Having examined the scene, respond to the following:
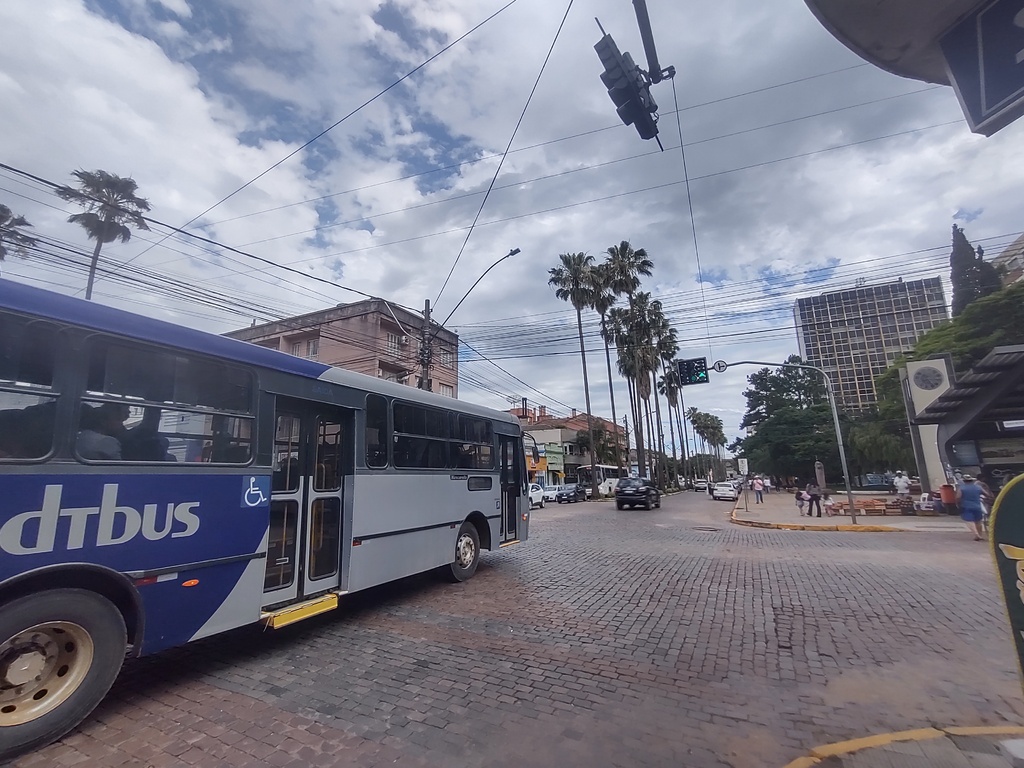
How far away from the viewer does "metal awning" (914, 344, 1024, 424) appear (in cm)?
1499

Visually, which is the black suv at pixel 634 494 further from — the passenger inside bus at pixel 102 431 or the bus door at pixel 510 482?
the passenger inside bus at pixel 102 431

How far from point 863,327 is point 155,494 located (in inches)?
1634

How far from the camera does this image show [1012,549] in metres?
2.94

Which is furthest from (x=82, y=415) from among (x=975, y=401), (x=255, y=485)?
(x=975, y=401)

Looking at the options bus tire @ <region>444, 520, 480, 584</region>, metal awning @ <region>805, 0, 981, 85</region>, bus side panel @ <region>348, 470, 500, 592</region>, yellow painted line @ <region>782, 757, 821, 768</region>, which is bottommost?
yellow painted line @ <region>782, 757, 821, 768</region>

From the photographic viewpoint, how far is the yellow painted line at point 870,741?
3191 mm

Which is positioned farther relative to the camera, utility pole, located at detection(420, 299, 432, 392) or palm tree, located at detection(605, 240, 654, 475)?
palm tree, located at detection(605, 240, 654, 475)

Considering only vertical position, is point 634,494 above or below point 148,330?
below

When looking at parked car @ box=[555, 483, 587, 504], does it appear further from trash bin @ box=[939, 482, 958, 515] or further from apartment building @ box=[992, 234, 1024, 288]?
apartment building @ box=[992, 234, 1024, 288]

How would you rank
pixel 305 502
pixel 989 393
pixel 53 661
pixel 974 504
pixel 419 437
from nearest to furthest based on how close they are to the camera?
pixel 53 661, pixel 305 502, pixel 419 437, pixel 974 504, pixel 989 393

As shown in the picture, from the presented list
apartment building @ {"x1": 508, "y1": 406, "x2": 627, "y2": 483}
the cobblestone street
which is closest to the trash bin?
the cobblestone street

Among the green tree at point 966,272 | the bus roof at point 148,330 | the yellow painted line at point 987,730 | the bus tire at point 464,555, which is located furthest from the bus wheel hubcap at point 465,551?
the green tree at point 966,272

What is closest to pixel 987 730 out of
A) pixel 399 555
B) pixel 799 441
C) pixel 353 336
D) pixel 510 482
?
pixel 399 555

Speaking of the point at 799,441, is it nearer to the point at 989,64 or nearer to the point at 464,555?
the point at 464,555
